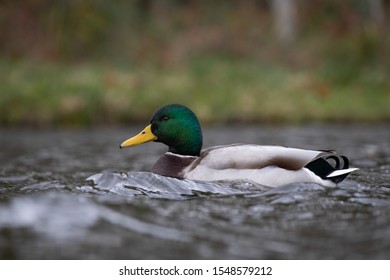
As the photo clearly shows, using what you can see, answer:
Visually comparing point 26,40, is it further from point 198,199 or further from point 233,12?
point 198,199

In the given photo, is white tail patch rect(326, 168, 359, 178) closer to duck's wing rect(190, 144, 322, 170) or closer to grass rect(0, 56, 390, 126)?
duck's wing rect(190, 144, 322, 170)

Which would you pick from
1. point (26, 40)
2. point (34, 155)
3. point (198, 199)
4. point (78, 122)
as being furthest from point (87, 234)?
point (26, 40)

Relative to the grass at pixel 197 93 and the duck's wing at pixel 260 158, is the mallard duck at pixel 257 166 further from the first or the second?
the grass at pixel 197 93

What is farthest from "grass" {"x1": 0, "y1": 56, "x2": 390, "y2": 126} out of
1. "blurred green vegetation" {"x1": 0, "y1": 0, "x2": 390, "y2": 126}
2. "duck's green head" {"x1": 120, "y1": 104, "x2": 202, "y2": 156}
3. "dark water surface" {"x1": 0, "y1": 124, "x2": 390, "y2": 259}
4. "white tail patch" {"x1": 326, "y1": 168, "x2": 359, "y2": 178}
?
"white tail patch" {"x1": 326, "y1": 168, "x2": 359, "y2": 178}

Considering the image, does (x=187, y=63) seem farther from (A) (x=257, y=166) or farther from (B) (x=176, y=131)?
(A) (x=257, y=166)

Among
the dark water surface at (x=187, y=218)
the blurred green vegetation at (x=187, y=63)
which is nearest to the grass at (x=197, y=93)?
the blurred green vegetation at (x=187, y=63)

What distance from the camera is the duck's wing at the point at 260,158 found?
261 inches

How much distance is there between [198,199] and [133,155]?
192 inches

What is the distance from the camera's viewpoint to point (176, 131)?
7293mm

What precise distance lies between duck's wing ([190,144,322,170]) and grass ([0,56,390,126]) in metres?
7.41

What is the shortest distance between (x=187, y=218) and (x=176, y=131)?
203 centimetres

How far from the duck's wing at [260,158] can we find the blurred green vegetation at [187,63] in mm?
7443

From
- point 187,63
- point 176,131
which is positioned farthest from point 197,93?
point 176,131

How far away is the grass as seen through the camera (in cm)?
1406
